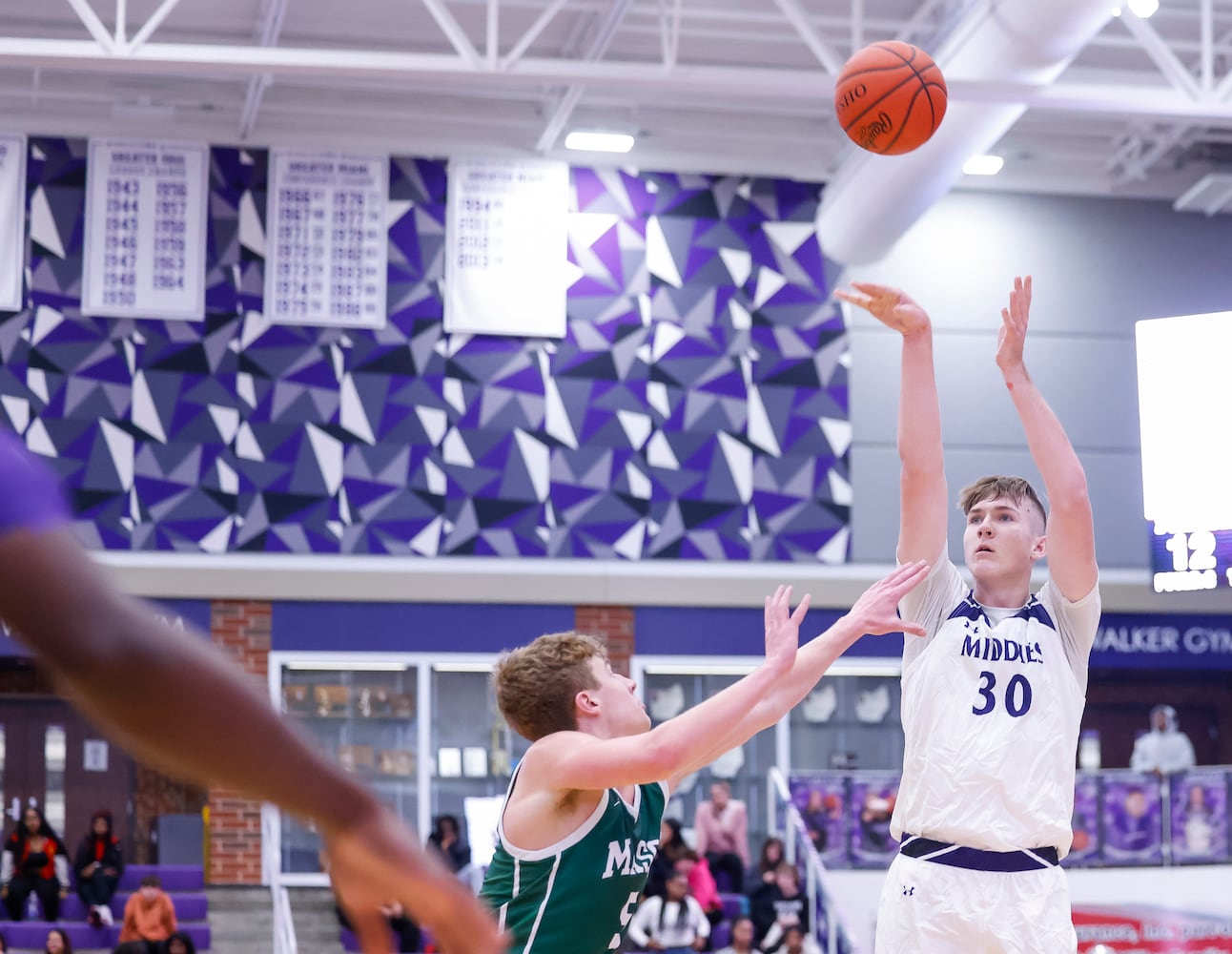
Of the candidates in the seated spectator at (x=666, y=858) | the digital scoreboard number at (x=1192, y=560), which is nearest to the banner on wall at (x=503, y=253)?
the seated spectator at (x=666, y=858)

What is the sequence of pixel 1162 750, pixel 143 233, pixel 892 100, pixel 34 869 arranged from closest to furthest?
1. pixel 892 100
2. pixel 34 869
3. pixel 143 233
4. pixel 1162 750

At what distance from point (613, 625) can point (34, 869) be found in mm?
6040

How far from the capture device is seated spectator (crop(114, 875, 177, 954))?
1352 cm

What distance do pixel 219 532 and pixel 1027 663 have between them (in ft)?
41.4

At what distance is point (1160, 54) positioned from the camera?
12.9 meters

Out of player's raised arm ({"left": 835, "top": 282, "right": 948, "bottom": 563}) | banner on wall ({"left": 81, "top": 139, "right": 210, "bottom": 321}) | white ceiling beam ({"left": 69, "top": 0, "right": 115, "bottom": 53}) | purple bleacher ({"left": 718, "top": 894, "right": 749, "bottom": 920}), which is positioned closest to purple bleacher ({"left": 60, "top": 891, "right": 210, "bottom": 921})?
purple bleacher ({"left": 718, "top": 894, "right": 749, "bottom": 920})

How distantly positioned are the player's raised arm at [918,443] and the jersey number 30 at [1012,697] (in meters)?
0.42

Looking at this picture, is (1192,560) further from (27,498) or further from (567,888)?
(27,498)

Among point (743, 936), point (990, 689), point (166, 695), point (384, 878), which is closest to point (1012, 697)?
point (990, 689)

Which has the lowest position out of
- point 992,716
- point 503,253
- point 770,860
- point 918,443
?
point 770,860

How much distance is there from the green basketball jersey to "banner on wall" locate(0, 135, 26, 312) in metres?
13.9

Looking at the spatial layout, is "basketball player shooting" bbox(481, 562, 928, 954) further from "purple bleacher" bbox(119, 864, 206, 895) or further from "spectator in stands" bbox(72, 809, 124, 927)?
"purple bleacher" bbox(119, 864, 206, 895)

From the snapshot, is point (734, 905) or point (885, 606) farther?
point (734, 905)

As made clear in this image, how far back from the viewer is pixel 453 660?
16.5m
